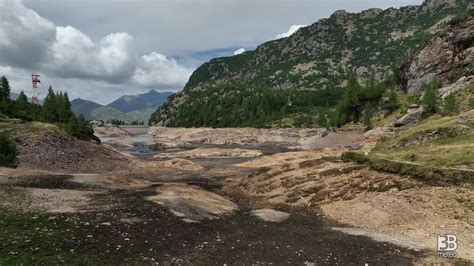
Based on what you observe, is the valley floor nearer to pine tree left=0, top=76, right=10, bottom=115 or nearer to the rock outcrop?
pine tree left=0, top=76, right=10, bottom=115

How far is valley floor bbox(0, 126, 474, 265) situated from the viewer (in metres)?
23.7

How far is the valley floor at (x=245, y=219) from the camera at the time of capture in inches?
932

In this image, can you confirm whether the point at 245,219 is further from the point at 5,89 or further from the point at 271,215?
the point at 5,89

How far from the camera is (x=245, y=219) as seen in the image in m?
34.7

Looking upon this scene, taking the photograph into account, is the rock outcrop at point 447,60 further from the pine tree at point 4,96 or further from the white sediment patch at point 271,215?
the pine tree at point 4,96

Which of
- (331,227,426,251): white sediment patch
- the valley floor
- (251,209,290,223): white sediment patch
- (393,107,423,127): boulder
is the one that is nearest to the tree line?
the valley floor

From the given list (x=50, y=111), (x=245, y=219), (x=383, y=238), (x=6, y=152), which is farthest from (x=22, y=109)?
(x=383, y=238)

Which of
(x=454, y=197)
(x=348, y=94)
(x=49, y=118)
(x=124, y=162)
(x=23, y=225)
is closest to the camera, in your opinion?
(x=23, y=225)

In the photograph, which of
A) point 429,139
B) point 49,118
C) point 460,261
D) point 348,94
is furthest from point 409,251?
point 348,94

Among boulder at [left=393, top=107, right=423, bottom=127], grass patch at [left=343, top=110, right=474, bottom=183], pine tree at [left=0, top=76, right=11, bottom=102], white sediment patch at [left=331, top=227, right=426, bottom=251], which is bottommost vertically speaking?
white sediment patch at [left=331, top=227, right=426, bottom=251]

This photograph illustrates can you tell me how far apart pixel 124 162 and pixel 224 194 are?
38.8 m

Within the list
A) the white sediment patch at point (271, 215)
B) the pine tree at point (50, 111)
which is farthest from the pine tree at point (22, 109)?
the white sediment patch at point (271, 215)

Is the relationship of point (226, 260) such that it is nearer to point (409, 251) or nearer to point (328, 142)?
point (409, 251)

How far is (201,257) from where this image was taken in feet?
77.3
